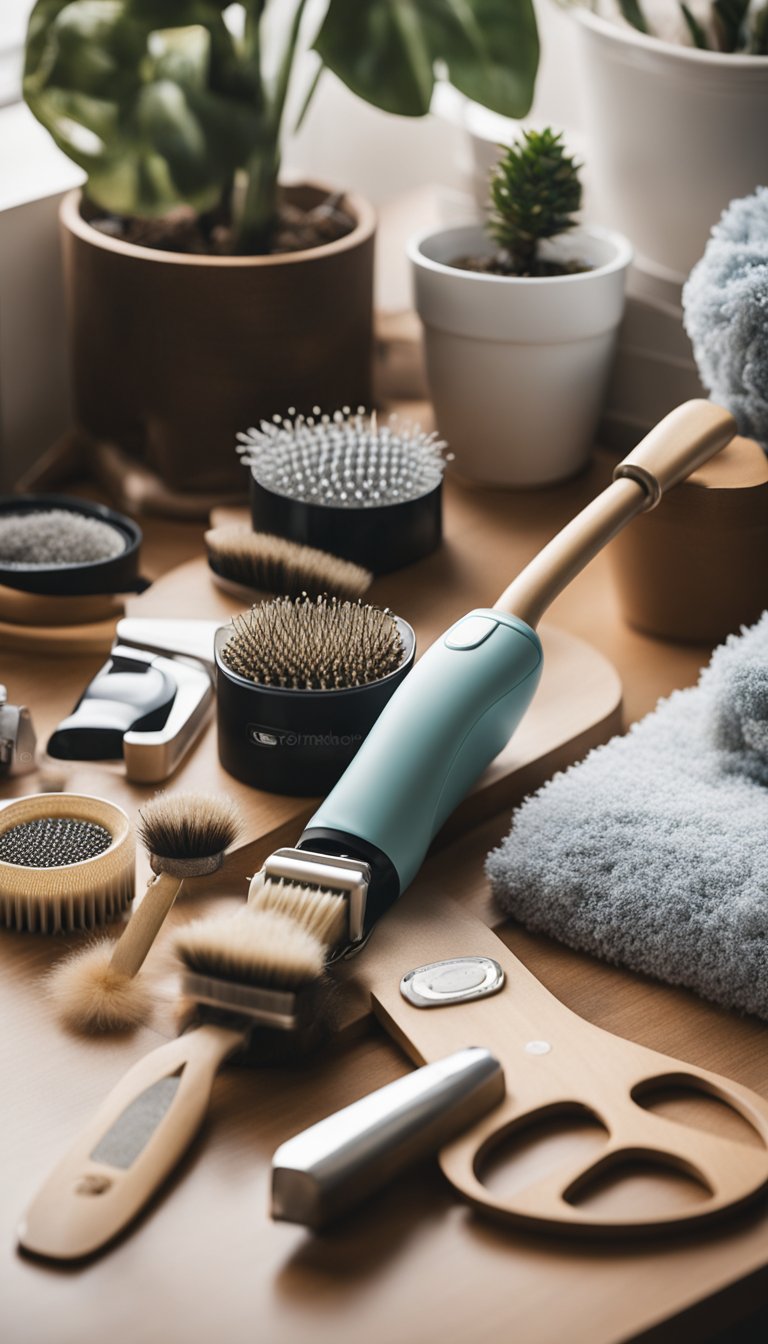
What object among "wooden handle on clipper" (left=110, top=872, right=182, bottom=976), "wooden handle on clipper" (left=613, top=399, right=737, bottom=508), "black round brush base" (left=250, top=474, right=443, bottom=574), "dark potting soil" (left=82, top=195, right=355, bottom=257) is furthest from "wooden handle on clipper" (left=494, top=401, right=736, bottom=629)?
"dark potting soil" (left=82, top=195, right=355, bottom=257)

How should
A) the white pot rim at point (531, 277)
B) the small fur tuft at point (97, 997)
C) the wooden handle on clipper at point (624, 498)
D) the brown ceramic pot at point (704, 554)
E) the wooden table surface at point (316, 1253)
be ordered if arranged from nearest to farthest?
the wooden table surface at point (316, 1253), the small fur tuft at point (97, 997), the wooden handle on clipper at point (624, 498), the brown ceramic pot at point (704, 554), the white pot rim at point (531, 277)

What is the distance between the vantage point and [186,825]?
62cm

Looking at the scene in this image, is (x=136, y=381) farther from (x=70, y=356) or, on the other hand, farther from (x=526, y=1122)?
(x=526, y=1122)

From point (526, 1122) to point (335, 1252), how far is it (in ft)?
0.29

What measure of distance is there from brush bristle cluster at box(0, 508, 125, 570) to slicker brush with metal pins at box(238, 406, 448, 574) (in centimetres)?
9

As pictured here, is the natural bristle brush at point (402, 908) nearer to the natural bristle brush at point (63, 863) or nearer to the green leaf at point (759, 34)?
the natural bristle brush at point (63, 863)

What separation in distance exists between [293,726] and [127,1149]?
0.23 metres

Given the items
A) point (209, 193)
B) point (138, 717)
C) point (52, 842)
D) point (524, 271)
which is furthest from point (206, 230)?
point (52, 842)

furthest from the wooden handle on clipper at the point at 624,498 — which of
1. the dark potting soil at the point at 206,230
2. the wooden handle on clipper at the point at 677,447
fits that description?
the dark potting soil at the point at 206,230

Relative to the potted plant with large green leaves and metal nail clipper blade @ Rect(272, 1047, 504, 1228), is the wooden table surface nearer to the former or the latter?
metal nail clipper blade @ Rect(272, 1047, 504, 1228)

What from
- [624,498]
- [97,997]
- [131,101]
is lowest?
[97,997]

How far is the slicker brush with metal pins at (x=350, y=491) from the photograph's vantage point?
827mm

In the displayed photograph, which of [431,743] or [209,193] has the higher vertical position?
[209,193]

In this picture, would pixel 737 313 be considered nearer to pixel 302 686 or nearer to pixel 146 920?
pixel 302 686
